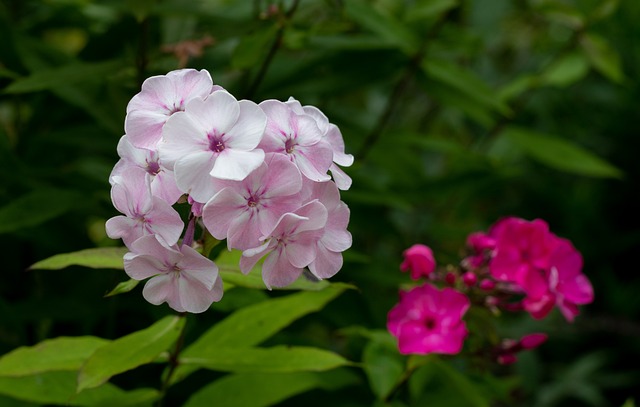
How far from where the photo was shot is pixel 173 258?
31.8 inches

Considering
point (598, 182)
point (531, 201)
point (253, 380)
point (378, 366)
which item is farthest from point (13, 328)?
point (598, 182)

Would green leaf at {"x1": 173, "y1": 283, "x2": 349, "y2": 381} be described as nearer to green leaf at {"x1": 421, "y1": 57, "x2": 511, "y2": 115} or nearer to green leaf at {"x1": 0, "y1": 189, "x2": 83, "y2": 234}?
green leaf at {"x1": 0, "y1": 189, "x2": 83, "y2": 234}

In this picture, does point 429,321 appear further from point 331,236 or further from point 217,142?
point 217,142

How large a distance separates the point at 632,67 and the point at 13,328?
7.20ft

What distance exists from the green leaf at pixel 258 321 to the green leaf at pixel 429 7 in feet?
2.41

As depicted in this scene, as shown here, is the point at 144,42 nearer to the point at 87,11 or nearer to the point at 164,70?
the point at 164,70

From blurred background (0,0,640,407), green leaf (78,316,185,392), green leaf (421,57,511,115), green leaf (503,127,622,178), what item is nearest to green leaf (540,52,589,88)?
blurred background (0,0,640,407)

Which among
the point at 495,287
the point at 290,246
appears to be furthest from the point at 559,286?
the point at 290,246

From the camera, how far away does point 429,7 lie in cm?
165

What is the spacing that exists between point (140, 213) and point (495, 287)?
0.63 m

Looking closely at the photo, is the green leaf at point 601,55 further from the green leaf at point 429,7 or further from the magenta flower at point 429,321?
the magenta flower at point 429,321

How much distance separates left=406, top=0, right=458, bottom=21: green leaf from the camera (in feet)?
5.24

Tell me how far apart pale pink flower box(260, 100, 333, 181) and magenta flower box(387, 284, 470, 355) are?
398 millimetres

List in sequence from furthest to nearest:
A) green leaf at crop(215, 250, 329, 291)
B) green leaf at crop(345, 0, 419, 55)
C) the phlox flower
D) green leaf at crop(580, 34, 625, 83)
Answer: green leaf at crop(580, 34, 625, 83)
green leaf at crop(345, 0, 419, 55)
green leaf at crop(215, 250, 329, 291)
the phlox flower
